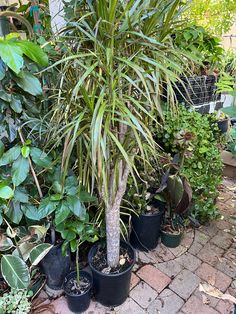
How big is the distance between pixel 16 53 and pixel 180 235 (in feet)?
5.08

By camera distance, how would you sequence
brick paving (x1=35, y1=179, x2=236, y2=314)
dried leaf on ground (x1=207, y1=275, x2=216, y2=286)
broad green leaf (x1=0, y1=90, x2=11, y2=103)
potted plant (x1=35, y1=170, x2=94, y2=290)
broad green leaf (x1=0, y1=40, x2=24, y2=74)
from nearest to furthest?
broad green leaf (x1=0, y1=40, x2=24, y2=74) < broad green leaf (x1=0, y1=90, x2=11, y2=103) < potted plant (x1=35, y1=170, x2=94, y2=290) < brick paving (x1=35, y1=179, x2=236, y2=314) < dried leaf on ground (x1=207, y1=275, x2=216, y2=286)

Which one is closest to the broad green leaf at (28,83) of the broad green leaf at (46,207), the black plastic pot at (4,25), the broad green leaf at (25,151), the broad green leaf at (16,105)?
the broad green leaf at (16,105)

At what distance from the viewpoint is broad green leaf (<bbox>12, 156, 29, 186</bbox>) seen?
1.15 m

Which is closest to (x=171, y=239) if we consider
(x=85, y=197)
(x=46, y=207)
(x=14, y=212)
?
(x=85, y=197)

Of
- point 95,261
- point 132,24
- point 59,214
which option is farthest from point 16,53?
point 95,261

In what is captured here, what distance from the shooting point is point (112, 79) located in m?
1.00

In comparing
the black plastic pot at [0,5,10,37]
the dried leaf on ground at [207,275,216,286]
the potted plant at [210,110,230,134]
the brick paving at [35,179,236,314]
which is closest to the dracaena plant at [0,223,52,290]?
the brick paving at [35,179,236,314]

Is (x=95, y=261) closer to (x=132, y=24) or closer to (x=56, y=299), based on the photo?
(x=56, y=299)

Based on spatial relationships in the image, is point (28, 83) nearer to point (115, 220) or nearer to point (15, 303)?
point (115, 220)

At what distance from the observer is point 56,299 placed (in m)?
1.49

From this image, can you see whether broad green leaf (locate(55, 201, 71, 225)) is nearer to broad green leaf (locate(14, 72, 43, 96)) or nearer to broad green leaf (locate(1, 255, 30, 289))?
broad green leaf (locate(1, 255, 30, 289))

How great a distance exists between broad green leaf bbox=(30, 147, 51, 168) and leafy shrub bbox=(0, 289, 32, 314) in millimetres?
688

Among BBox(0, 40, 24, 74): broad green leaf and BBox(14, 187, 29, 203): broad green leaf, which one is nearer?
BBox(0, 40, 24, 74): broad green leaf

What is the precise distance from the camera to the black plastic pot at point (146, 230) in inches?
66.4
